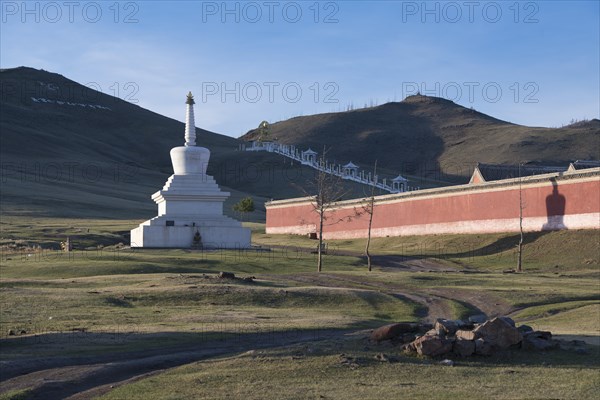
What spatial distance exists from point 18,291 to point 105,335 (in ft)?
37.9

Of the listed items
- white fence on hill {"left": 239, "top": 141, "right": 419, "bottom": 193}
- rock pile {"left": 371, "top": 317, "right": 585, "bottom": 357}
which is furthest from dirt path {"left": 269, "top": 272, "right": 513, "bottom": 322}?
white fence on hill {"left": 239, "top": 141, "right": 419, "bottom": 193}

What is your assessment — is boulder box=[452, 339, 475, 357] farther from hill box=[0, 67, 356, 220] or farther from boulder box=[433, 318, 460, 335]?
hill box=[0, 67, 356, 220]

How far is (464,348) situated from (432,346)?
0.77 meters

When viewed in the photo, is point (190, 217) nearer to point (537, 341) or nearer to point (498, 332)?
point (537, 341)

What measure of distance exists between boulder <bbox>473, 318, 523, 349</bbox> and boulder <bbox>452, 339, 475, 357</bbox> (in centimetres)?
41

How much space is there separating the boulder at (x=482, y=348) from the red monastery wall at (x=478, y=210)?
39846mm

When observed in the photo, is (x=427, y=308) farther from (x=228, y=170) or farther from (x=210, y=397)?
Answer: (x=228, y=170)

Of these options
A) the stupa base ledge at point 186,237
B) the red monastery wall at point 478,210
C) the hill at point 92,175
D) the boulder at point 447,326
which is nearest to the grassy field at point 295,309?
the boulder at point 447,326

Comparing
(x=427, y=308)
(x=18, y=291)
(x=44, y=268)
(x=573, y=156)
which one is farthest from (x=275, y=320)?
(x=573, y=156)

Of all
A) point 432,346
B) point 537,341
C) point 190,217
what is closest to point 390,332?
point 432,346

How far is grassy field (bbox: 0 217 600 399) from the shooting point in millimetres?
21234

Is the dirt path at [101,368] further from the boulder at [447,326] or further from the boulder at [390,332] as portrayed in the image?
the boulder at [447,326]

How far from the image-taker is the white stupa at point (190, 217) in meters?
65.4

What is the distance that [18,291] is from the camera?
37.4 m
